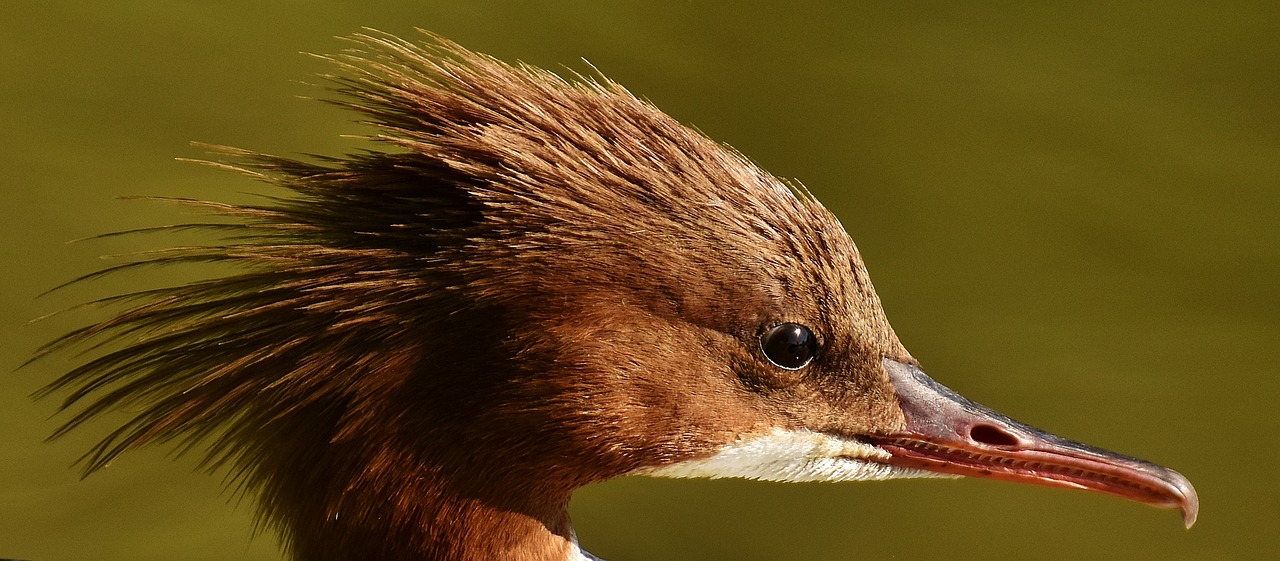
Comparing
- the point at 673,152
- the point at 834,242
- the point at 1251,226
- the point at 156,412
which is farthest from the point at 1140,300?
the point at 156,412

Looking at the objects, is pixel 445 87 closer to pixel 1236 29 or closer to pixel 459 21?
pixel 459 21

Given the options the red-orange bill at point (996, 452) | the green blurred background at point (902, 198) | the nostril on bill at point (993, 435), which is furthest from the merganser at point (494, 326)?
the green blurred background at point (902, 198)

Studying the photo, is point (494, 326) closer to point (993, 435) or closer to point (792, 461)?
point (792, 461)

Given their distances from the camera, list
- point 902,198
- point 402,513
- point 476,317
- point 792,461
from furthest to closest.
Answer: point 902,198 < point 792,461 < point 402,513 < point 476,317

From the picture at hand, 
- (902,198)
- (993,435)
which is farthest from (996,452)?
(902,198)

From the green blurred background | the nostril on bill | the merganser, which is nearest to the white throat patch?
the merganser
